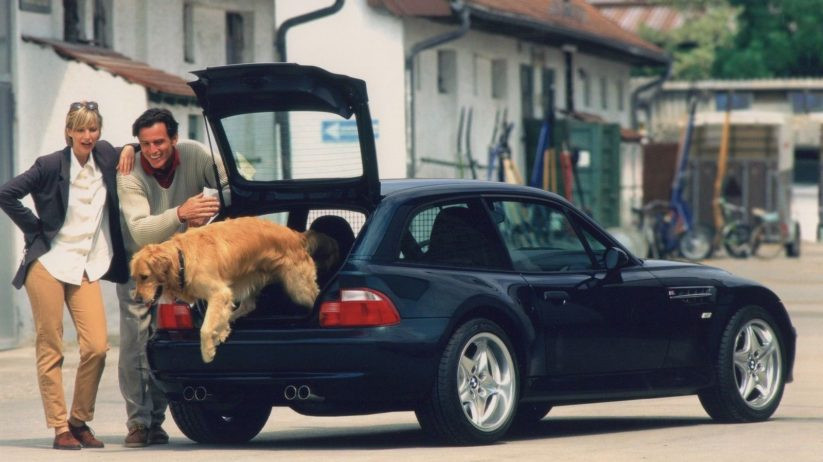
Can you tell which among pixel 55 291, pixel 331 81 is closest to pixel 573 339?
pixel 331 81

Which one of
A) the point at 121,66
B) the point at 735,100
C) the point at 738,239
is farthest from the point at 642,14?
the point at 121,66

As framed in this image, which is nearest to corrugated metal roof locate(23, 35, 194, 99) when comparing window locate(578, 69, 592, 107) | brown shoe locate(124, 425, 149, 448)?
brown shoe locate(124, 425, 149, 448)

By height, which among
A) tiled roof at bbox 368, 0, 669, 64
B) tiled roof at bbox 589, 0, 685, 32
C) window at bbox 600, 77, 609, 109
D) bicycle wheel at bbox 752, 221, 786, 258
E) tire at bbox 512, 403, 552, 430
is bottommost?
bicycle wheel at bbox 752, 221, 786, 258

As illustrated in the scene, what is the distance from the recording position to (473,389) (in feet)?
33.1

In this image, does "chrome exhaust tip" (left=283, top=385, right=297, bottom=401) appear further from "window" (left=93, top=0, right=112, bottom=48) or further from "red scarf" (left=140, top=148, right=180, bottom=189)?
"window" (left=93, top=0, right=112, bottom=48)

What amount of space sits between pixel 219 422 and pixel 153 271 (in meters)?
1.51

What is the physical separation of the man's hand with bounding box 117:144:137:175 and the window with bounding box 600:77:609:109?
35059mm

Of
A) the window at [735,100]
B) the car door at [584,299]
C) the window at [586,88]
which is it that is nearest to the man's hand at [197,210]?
the car door at [584,299]

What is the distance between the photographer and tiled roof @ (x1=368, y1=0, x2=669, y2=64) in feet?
100.0

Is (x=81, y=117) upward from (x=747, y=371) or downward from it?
upward

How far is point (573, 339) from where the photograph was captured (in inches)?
422

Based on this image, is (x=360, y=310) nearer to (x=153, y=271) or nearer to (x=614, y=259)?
(x=153, y=271)

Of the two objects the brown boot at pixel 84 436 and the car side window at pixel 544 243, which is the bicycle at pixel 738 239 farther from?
the brown boot at pixel 84 436

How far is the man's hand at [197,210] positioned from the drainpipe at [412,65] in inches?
782
